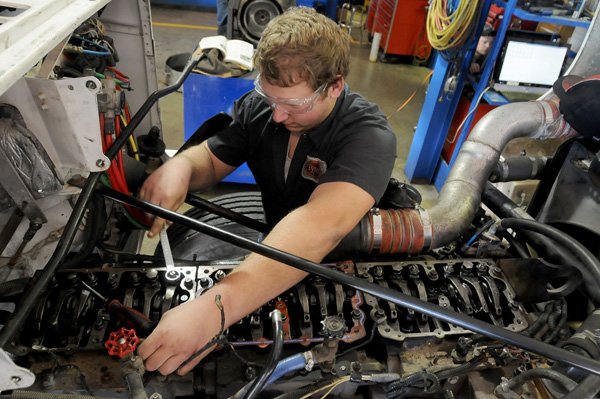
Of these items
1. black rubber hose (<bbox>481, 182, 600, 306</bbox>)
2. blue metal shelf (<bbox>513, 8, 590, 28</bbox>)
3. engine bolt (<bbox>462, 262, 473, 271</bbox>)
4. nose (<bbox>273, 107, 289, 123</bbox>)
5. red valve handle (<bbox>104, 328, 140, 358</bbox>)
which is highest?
blue metal shelf (<bbox>513, 8, 590, 28</bbox>)

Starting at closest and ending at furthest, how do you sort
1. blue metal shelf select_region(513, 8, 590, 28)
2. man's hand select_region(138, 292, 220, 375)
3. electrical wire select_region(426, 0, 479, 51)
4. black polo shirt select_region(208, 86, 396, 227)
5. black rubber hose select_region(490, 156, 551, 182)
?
1. man's hand select_region(138, 292, 220, 375)
2. black polo shirt select_region(208, 86, 396, 227)
3. black rubber hose select_region(490, 156, 551, 182)
4. blue metal shelf select_region(513, 8, 590, 28)
5. electrical wire select_region(426, 0, 479, 51)

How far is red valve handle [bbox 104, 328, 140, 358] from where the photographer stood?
0.76 m

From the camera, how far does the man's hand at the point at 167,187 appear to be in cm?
113

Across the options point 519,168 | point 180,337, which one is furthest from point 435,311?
point 519,168

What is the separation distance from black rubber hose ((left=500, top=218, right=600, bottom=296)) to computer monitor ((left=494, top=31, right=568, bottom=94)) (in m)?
1.49

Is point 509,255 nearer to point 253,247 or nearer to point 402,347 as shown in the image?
point 402,347

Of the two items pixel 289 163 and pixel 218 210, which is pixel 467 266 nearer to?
pixel 289 163

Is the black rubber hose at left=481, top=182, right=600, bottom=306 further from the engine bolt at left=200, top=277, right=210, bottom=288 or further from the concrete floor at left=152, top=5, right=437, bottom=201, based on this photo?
the concrete floor at left=152, top=5, right=437, bottom=201

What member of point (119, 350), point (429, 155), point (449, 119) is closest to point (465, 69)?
point (449, 119)

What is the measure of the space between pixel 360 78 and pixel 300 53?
154 inches

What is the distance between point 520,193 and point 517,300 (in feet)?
4.46

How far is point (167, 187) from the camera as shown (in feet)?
3.79

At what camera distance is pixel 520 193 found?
228 centimetres

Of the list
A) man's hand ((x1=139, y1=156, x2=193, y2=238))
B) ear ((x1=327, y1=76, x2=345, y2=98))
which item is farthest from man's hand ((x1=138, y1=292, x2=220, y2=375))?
ear ((x1=327, y1=76, x2=345, y2=98))
